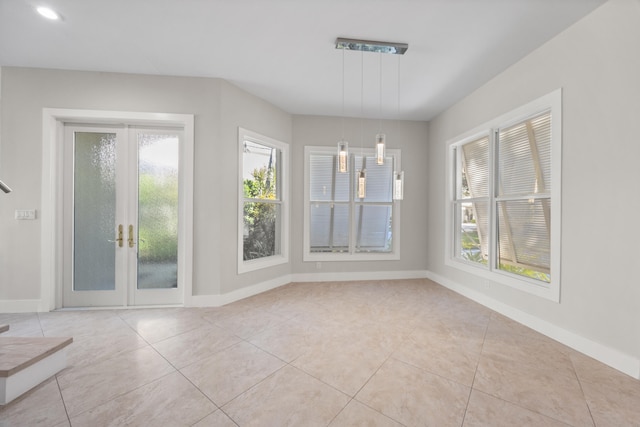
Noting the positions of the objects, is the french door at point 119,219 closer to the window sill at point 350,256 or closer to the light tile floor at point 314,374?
the light tile floor at point 314,374

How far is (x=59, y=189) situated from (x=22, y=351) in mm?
2248

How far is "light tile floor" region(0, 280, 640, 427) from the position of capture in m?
1.61

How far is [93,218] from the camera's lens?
3457 millimetres

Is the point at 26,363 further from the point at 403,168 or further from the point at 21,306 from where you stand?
the point at 403,168

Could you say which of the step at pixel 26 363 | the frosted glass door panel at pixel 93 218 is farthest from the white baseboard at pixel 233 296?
the step at pixel 26 363

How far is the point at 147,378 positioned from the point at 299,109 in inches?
160

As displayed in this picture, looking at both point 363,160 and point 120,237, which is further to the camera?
point 363,160

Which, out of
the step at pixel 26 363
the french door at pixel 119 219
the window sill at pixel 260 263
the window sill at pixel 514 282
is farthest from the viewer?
the window sill at pixel 260 263

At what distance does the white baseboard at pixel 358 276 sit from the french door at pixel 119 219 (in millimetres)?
2031

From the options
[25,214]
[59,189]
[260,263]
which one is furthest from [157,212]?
[260,263]

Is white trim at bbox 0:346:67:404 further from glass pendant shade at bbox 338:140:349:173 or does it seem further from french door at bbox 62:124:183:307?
glass pendant shade at bbox 338:140:349:173

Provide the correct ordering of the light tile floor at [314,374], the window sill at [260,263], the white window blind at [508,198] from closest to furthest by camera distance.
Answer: the light tile floor at [314,374] < the white window blind at [508,198] < the window sill at [260,263]

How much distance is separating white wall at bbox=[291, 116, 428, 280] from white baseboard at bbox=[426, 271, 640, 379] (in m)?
1.36

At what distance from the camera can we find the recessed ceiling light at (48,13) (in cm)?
237
